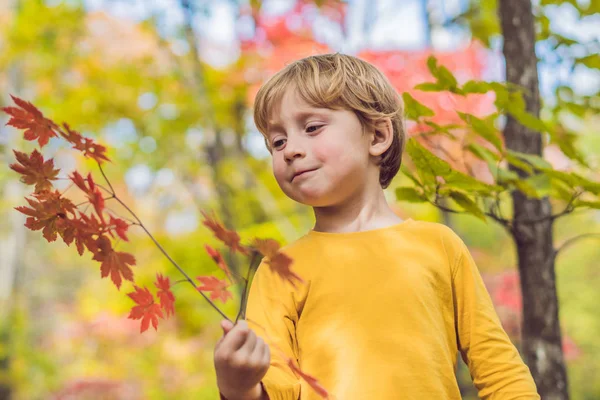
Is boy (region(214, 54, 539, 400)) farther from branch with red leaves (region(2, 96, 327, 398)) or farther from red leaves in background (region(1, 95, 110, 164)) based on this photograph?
red leaves in background (region(1, 95, 110, 164))

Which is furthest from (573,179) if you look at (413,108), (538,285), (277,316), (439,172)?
(277,316)

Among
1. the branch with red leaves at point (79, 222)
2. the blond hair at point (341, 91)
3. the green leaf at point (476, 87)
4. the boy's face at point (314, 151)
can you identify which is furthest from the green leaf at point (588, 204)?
the branch with red leaves at point (79, 222)

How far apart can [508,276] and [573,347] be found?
4.78ft

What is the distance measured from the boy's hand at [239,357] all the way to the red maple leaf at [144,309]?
0.42 feet

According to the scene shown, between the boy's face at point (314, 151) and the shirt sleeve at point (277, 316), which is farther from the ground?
the boy's face at point (314, 151)

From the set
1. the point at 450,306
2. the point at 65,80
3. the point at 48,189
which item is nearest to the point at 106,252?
the point at 48,189

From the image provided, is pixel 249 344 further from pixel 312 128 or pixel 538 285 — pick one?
pixel 538 285

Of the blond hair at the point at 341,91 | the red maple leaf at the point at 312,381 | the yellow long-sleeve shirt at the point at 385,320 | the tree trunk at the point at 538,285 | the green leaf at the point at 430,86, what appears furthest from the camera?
the tree trunk at the point at 538,285

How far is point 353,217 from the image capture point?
1.32 meters

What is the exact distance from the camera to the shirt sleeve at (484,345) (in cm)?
121

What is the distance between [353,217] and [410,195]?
36 cm

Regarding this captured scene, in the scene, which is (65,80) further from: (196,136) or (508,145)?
(508,145)

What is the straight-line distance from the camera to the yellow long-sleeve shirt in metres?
1.15

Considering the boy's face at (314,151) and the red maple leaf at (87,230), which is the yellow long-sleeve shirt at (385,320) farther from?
the red maple leaf at (87,230)
